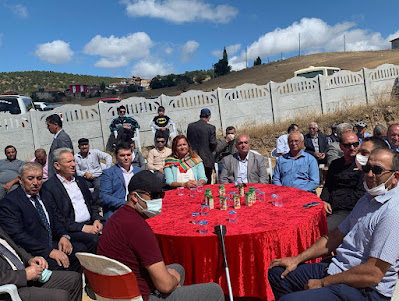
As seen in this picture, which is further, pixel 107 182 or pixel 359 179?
pixel 107 182

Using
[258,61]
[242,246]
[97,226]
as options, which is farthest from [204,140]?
[258,61]

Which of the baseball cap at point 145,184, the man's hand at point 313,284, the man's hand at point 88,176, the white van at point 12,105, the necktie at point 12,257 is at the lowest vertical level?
the man's hand at point 313,284

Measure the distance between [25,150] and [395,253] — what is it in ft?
36.1

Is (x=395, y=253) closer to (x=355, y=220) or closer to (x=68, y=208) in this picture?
(x=355, y=220)

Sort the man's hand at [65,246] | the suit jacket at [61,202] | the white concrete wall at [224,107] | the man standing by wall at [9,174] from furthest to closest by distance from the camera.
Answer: the white concrete wall at [224,107]
the man standing by wall at [9,174]
the suit jacket at [61,202]
the man's hand at [65,246]

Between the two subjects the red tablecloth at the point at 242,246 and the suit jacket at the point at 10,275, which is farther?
the red tablecloth at the point at 242,246

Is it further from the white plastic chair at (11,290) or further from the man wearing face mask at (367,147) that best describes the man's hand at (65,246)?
the man wearing face mask at (367,147)

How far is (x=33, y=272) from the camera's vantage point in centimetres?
275

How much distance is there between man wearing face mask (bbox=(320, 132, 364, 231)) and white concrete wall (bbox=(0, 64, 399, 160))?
8.36 m

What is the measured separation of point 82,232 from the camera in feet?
13.1

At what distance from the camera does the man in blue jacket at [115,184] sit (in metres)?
4.46

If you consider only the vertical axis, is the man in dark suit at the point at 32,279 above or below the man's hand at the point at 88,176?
below

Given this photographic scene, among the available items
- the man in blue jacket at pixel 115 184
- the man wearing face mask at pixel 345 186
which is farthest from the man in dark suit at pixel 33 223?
the man wearing face mask at pixel 345 186

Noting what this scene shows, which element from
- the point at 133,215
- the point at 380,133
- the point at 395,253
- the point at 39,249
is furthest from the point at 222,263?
the point at 380,133
